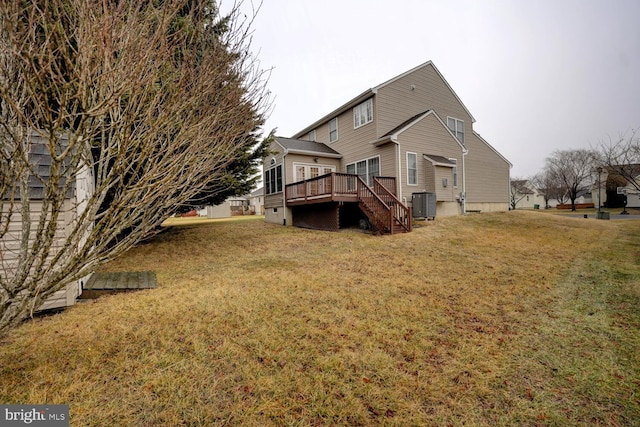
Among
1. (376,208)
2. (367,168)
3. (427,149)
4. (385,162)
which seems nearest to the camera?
(376,208)

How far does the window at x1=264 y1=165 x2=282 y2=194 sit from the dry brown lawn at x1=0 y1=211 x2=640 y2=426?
9.24 m

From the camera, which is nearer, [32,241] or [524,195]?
[32,241]

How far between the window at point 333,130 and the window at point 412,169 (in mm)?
5051

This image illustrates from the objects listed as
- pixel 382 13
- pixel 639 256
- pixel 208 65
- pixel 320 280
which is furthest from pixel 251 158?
pixel 639 256

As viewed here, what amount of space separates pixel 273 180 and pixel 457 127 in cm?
1236

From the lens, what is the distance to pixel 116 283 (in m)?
5.92

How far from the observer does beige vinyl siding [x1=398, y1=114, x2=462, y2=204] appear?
541 inches

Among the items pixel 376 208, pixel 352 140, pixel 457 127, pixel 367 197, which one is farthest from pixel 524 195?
pixel 376 208

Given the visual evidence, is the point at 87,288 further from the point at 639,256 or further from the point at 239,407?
the point at 639,256

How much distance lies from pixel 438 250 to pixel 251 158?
7485mm

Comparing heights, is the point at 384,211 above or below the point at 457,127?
below

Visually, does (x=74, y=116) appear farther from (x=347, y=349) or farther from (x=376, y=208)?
(x=376, y=208)

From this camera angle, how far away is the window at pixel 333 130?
1702 centimetres

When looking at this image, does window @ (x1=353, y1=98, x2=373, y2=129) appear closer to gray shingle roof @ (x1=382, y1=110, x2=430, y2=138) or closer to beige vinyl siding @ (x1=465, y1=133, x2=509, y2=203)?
gray shingle roof @ (x1=382, y1=110, x2=430, y2=138)
